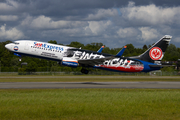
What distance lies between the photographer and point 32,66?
3841 inches

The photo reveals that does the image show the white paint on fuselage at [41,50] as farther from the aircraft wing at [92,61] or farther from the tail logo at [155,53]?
the tail logo at [155,53]

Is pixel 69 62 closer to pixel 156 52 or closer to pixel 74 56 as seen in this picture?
pixel 74 56

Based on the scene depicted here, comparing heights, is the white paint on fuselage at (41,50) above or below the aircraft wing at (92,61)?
above

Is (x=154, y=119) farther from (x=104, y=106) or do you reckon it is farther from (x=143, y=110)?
(x=104, y=106)

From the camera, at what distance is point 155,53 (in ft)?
190

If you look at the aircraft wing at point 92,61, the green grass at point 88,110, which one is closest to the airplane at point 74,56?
the aircraft wing at point 92,61

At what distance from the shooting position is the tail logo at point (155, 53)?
58.0 metres

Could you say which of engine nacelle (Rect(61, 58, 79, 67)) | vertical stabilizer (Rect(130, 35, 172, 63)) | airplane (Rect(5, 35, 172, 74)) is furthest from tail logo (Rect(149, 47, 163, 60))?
engine nacelle (Rect(61, 58, 79, 67))

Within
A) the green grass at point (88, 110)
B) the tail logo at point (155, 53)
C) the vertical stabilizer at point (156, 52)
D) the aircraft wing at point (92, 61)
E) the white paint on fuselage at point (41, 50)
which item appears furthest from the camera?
the tail logo at point (155, 53)

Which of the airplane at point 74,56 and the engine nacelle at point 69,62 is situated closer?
the engine nacelle at point 69,62

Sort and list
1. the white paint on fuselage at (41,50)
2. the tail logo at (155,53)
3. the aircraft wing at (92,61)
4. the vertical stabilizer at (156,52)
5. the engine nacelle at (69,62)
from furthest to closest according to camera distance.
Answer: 1. the tail logo at (155,53)
2. the vertical stabilizer at (156,52)
3. the aircraft wing at (92,61)
4. the white paint on fuselage at (41,50)
5. the engine nacelle at (69,62)

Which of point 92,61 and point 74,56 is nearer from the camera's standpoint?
point 74,56

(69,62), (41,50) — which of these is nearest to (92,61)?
(69,62)

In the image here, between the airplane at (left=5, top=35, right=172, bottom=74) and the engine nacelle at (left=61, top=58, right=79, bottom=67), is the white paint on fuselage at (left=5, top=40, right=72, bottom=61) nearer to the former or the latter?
the airplane at (left=5, top=35, right=172, bottom=74)
